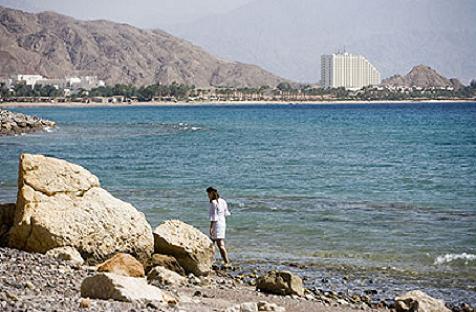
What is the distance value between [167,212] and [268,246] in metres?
5.40

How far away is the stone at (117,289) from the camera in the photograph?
9680 millimetres

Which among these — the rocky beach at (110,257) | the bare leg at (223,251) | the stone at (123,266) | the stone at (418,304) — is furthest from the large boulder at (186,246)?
the stone at (418,304)

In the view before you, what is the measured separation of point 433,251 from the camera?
17.0 m

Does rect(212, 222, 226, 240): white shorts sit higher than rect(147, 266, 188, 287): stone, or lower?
higher

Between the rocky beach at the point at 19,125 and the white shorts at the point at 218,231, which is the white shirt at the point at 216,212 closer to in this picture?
the white shorts at the point at 218,231

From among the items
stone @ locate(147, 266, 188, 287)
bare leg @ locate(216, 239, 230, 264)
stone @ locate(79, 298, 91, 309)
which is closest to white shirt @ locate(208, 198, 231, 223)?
bare leg @ locate(216, 239, 230, 264)

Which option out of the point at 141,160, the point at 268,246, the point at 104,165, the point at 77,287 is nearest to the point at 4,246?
the point at 77,287

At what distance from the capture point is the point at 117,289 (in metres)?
9.69

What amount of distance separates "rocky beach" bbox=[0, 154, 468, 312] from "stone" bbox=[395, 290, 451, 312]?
15 millimetres

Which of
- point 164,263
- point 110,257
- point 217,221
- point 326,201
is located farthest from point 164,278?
point 326,201

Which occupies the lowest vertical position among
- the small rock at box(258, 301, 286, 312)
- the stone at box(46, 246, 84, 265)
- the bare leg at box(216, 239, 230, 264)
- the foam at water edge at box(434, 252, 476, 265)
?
the foam at water edge at box(434, 252, 476, 265)

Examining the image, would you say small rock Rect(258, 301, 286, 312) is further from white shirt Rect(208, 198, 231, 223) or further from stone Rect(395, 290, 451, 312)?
white shirt Rect(208, 198, 231, 223)

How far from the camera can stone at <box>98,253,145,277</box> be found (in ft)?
40.9

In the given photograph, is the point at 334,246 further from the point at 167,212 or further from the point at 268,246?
the point at 167,212
